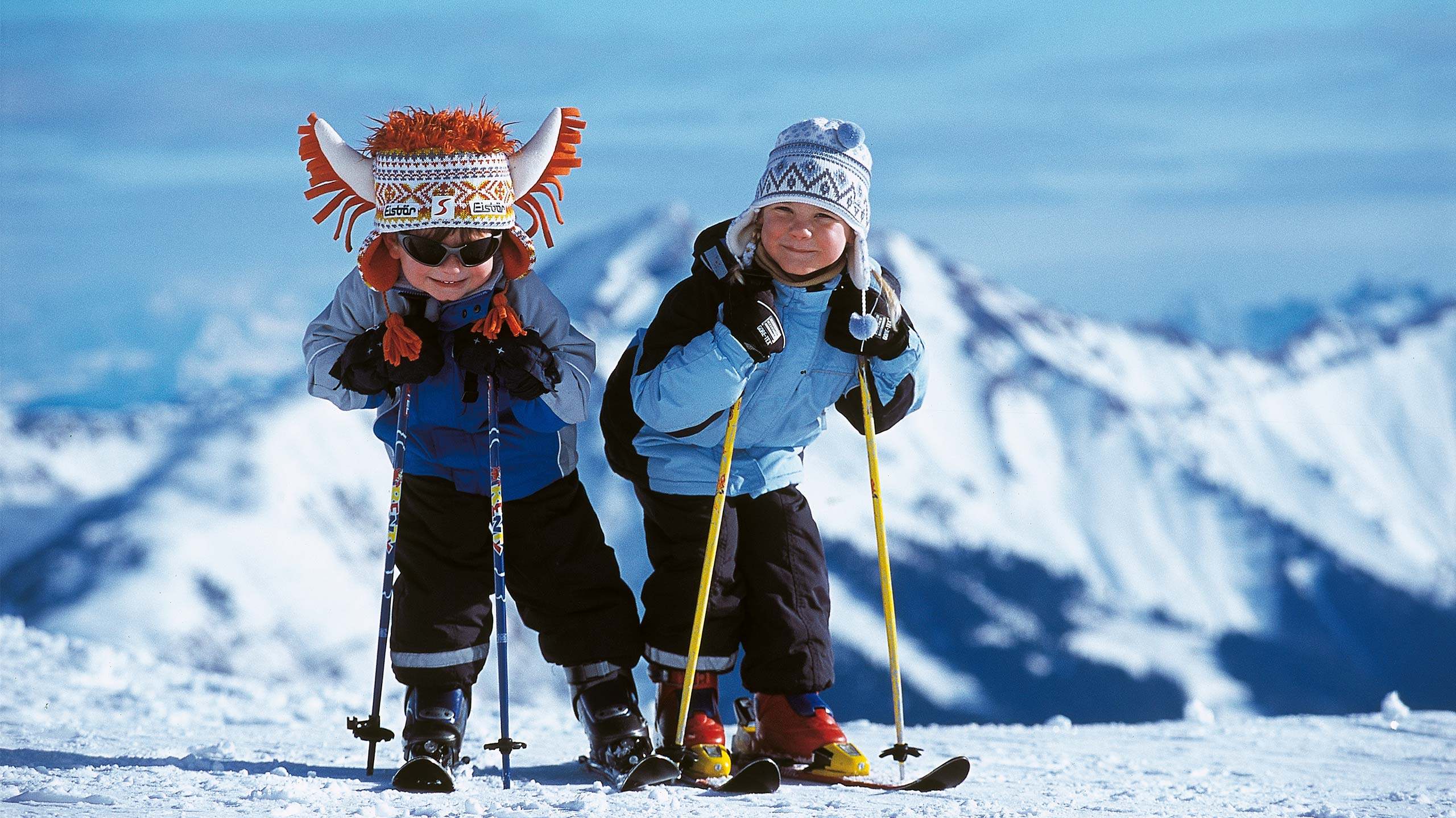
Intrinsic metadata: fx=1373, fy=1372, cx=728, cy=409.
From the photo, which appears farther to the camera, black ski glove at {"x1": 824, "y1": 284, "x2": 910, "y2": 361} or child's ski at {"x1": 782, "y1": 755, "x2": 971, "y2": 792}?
black ski glove at {"x1": 824, "y1": 284, "x2": 910, "y2": 361}

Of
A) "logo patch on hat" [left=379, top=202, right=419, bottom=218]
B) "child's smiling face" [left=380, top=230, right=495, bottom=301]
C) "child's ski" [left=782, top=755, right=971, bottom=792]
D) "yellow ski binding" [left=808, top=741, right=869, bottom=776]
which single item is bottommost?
"child's ski" [left=782, top=755, right=971, bottom=792]

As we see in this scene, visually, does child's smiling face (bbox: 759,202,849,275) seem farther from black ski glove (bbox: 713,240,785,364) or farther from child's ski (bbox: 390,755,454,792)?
child's ski (bbox: 390,755,454,792)

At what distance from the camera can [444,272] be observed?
191 inches

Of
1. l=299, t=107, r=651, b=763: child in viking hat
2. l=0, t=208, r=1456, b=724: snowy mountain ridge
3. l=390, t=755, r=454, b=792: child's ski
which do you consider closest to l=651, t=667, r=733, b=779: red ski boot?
l=299, t=107, r=651, b=763: child in viking hat

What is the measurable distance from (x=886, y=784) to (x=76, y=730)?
3.80 metres

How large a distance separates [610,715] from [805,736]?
2.38 feet

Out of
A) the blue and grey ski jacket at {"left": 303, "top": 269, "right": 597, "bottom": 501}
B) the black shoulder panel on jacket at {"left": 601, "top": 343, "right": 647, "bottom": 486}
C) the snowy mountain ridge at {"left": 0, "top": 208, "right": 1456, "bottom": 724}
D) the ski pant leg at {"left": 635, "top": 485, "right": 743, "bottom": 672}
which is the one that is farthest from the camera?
the snowy mountain ridge at {"left": 0, "top": 208, "right": 1456, "bottom": 724}

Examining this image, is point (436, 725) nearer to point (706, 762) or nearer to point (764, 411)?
point (706, 762)

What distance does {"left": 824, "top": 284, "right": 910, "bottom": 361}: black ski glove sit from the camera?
499 centimetres

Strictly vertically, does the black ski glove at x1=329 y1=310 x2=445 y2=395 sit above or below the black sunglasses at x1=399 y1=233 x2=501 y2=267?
below

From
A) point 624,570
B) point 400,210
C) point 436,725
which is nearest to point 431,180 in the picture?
point 400,210

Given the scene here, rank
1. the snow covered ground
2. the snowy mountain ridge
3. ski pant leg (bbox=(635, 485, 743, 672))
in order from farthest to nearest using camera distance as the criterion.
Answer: the snowy mountain ridge < ski pant leg (bbox=(635, 485, 743, 672)) < the snow covered ground

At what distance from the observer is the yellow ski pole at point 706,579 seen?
4.85 m

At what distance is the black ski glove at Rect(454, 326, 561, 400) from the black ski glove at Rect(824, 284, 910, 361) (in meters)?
1.02
